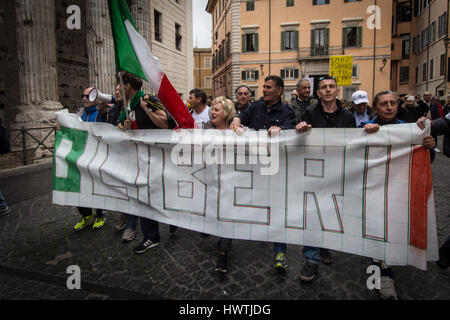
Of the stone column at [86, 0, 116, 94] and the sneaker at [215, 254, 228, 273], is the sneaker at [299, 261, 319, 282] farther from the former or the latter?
the stone column at [86, 0, 116, 94]

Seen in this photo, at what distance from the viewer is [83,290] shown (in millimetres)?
2555

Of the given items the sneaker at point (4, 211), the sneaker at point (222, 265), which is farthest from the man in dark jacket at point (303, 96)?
the sneaker at point (4, 211)

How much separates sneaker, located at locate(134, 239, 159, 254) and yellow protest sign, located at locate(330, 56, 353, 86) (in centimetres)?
829

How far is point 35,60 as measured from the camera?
922cm

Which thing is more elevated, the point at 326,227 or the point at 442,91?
the point at 442,91

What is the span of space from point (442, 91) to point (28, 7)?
3060 centimetres

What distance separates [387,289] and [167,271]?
2.02m

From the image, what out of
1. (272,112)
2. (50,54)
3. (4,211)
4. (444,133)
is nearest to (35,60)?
(50,54)

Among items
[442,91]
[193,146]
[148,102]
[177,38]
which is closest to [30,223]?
[148,102]

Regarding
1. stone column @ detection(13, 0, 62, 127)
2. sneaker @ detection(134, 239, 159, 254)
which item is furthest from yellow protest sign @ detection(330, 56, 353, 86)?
stone column @ detection(13, 0, 62, 127)

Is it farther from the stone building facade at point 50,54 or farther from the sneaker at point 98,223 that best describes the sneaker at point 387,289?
the stone building facade at point 50,54

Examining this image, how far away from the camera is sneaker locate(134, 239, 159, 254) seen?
10.7 feet

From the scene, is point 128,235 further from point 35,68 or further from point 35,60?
point 35,60

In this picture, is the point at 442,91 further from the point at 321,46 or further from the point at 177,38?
the point at 177,38
